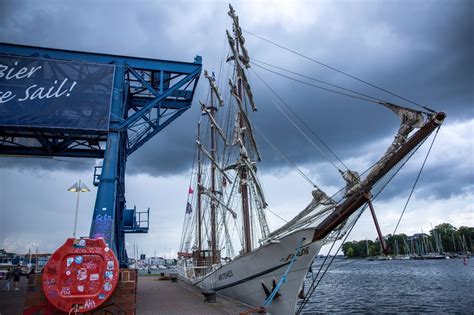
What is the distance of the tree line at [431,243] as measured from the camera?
12737 centimetres

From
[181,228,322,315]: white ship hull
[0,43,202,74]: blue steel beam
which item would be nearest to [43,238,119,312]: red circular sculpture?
[181,228,322,315]: white ship hull

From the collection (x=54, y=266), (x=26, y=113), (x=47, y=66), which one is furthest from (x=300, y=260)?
(x=47, y=66)

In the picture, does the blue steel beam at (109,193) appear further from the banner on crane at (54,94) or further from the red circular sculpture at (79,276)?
the red circular sculpture at (79,276)

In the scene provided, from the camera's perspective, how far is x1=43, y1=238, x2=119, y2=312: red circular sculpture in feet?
23.1

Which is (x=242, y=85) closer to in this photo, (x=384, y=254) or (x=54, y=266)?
(x=384, y=254)

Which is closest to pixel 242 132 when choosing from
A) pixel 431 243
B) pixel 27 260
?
pixel 27 260

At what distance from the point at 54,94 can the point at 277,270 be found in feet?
48.5

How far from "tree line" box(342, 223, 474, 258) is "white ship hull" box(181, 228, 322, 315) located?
372 feet

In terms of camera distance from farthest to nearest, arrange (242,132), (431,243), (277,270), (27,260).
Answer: (431,243), (27,260), (242,132), (277,270)

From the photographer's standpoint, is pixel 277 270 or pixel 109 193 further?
pixel 109 193

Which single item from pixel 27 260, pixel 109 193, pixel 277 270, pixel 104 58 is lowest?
pixel 27 260

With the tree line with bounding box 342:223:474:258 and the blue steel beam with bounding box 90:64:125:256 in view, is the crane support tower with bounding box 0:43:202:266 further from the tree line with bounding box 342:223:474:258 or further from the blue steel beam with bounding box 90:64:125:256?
the tree line with bounding box 342:223:474:258

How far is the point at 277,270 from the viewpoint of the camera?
1437 cm

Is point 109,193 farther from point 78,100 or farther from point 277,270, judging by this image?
point 277,270
